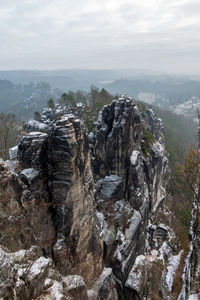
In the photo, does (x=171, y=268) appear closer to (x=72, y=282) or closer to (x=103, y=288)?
(x=103, y=288)

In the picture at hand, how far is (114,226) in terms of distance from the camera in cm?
2047

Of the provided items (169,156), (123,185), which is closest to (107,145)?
(123,185)

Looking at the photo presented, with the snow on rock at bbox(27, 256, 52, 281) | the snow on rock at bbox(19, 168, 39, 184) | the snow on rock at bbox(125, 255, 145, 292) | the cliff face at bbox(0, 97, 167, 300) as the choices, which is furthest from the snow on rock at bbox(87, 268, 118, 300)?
the snow on rock at bbox(19, 168, 39, 184)

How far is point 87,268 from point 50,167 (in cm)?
826

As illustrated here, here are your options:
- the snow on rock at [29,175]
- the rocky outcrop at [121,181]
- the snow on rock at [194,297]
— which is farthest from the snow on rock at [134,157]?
the snow on rock at [194,297]

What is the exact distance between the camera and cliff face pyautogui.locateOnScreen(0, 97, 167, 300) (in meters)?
9.78

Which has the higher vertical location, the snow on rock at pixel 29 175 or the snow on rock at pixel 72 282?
the snow on rock at pixel 29 175

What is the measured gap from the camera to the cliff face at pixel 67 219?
9.78m

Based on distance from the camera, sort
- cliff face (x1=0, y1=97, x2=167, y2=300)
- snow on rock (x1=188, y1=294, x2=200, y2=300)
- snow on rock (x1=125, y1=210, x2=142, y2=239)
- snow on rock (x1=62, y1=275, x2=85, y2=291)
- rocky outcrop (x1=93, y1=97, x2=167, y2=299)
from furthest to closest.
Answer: snow on rock (x1=125, y1=210, x2=142, y2=239), rocky outcrop (x1=93, y1=97, x2=167, y2=299), snow on rock (x1=188, y1=294, x2=200, y2=300), snow on rock (x1=62, y1=275, x2=85, y2=291), cliff face (x1=0, y1=97, x2=167, y2=300)

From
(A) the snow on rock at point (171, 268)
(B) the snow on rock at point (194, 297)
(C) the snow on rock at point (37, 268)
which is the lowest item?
(A) the snow on rock at point (171, 268)

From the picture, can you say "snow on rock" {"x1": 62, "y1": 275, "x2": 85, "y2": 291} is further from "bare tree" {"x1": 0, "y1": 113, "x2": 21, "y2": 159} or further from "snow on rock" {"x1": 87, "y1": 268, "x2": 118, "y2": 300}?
"bare tree" {"x1": 0, "y1": 113, "x2": 21, "y2": 159}

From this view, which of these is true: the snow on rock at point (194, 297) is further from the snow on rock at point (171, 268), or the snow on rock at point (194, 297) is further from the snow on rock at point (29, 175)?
the snow on rock at point (29, 175)

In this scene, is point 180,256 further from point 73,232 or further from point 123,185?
point 73,232

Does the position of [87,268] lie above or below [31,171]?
below
